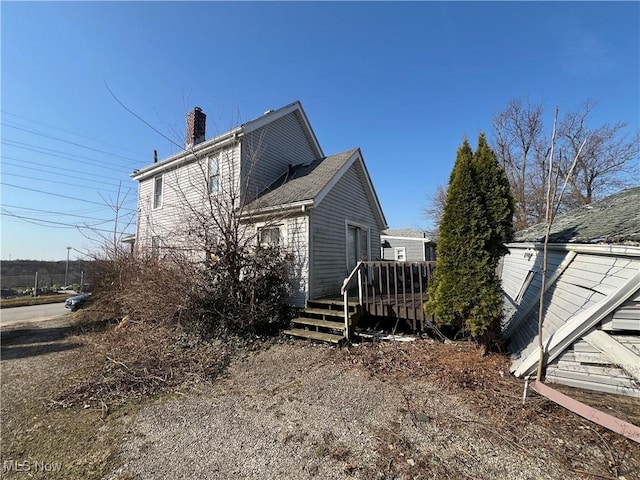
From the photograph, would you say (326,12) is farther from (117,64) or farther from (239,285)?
(239,285)

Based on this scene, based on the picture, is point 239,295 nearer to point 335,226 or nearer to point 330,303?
point 330,303

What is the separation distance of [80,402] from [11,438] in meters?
0.86

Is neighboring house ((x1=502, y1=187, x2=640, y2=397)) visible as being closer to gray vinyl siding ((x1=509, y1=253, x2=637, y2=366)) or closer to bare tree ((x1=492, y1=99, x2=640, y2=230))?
gray vinyl siding ((x1=509, y1=253, x2=637, y2=366))

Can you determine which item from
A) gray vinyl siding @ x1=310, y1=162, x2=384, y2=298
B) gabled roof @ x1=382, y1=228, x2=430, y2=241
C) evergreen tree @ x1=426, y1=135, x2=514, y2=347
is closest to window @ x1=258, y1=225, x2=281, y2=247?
gray vinyl siding @ x1=310, y1=162, x2=384, y2=298

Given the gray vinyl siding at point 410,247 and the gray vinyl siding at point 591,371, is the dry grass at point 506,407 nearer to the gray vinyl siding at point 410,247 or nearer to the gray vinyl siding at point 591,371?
the gray vinyl siding at point 591,371

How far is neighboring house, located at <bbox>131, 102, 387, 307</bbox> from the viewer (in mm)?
8062

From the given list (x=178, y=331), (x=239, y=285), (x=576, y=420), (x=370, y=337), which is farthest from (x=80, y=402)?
(x=576, y=420)

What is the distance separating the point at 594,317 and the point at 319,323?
5.19 metres

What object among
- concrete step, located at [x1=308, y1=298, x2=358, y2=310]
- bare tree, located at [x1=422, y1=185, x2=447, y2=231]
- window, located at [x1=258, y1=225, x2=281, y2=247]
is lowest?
concrete step, located at [x1=308, y1=298, x2=358, y2=310]

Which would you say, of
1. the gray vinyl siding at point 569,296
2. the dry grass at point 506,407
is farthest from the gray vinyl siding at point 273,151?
the gray vinyl siding at point 569,296

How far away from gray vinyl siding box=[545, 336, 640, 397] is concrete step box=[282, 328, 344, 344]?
3844 millimetres

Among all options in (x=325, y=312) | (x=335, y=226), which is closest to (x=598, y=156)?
(x=335, y=226)

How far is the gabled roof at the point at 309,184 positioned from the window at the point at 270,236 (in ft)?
2.50

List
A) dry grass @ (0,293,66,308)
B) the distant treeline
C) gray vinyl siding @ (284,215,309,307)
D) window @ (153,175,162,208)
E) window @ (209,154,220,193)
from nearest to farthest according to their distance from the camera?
1. gray vinyl siding @ (284,215,309,307)
2. window @ (209,154,220,193)
3. window @ (153,175,162,208)
4. dry grass @ (0,293,66,308)
5. the distant treeline
